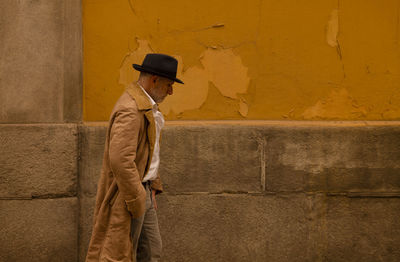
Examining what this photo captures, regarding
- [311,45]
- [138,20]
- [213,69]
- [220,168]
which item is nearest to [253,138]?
[220,168]

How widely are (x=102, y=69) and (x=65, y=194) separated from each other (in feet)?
4.03

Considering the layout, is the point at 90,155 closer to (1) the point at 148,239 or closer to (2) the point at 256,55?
(1) the point at 148,239

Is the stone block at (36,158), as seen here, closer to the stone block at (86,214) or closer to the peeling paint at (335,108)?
the stone block at (86,214)

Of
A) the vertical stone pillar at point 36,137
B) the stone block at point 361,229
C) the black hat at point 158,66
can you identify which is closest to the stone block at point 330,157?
the stone block at point 361,229

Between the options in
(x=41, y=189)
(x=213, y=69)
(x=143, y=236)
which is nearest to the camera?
(x=143, y=236)

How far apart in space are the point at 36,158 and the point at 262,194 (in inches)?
82.9

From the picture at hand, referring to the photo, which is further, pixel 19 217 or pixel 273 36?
pixel 273 36

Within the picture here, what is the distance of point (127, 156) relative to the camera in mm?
3127

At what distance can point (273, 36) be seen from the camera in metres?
4.96

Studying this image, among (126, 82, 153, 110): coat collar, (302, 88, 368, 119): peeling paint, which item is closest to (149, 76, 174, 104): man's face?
(126, 82, 153, 110): coat collar

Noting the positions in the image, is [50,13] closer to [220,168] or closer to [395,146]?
[220,168]

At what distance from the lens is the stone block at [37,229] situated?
4613 millimetres


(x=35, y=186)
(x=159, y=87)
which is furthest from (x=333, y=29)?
(x=35, y=186)

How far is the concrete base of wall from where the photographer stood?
15.5 ft
